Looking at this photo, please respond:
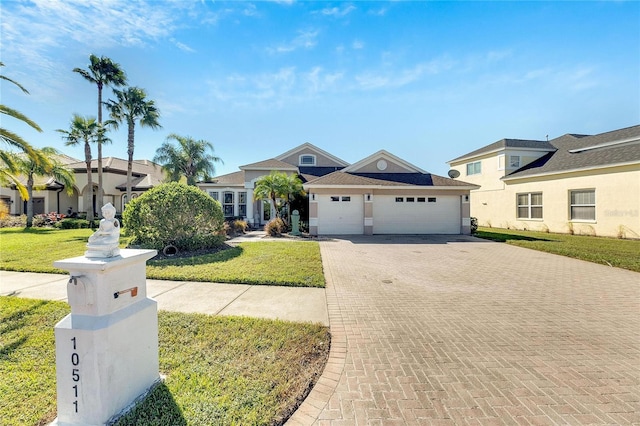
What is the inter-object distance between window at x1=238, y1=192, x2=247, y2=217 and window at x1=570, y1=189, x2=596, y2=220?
79.3ft

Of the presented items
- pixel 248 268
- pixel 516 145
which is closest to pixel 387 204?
pixel 248 268

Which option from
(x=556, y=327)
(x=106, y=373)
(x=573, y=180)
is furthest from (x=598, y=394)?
(x=573, y=180)

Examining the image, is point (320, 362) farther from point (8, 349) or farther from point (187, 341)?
point (8, 349)

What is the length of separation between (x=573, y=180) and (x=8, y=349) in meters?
26.2

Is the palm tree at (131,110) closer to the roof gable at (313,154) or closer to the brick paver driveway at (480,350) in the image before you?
the roof gable at (313,154)

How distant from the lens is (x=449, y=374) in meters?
3.17

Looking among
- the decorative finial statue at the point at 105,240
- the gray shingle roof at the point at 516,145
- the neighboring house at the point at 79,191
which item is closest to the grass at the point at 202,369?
the decorative finial statue at the point at 105,240

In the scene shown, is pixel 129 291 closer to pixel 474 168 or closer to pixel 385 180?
pixel 385 180

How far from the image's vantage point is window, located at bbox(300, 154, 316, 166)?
25.2 m

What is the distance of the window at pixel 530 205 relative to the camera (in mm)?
20344

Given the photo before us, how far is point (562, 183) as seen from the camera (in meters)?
18.7

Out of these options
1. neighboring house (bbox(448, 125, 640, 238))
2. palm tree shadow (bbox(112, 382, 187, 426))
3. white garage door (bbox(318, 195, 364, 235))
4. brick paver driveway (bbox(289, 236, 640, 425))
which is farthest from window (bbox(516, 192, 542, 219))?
palm tree shadow (bbox(112, 382, 187, 426))

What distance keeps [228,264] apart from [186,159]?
2008 cm

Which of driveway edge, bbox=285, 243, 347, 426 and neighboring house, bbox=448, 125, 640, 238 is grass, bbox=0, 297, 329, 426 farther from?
neighboring house, bbox=448, 125, 640, 238
